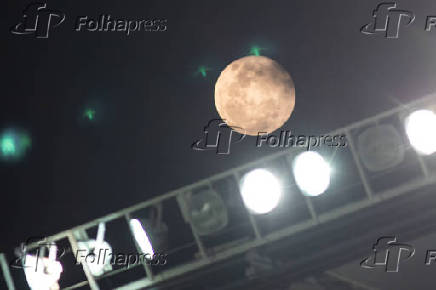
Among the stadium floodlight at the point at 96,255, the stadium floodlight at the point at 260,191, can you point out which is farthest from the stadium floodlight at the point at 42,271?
the stadium floodlight at the point at 260,191

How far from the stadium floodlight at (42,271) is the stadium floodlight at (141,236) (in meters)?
1.69

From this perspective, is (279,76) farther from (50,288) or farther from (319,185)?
(50,288)

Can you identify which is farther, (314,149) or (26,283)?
(26,283)

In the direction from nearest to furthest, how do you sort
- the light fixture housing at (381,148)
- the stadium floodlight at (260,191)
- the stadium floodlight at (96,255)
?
the light fixture housing at (381,148), the stadium floodlight at (260,191), the stadium floodlight at (96,255)

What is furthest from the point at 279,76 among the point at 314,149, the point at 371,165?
the point at 371,165

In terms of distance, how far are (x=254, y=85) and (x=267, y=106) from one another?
0.43 m

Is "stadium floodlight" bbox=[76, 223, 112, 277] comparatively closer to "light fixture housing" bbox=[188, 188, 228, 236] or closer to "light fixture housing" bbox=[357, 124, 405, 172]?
"light fixture housing" bbox=[188, 188, 228, 236]

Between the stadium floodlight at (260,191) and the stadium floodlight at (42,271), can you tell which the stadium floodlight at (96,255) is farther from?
the stadium floodlight at (260,191)

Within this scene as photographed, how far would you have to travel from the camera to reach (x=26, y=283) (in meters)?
12.3

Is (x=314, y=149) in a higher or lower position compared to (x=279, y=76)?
lower

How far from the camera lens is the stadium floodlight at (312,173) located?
1005cm

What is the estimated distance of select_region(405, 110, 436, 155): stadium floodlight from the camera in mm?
9594

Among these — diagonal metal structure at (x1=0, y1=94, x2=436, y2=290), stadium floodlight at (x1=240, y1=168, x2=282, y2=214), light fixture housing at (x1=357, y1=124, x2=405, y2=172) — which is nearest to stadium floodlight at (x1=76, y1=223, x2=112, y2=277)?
Result: diagonal metal structure at (x1=0, y1=94, x2=436, y2=290)

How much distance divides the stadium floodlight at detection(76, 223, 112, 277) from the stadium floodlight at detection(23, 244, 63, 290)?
1.99ft
